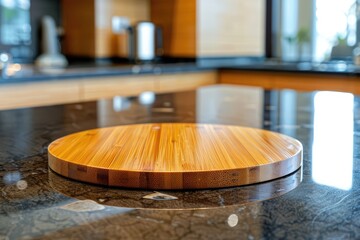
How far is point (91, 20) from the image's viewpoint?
309 centimetres

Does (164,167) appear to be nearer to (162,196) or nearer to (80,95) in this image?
(162,196)

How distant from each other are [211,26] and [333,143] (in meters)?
2.29

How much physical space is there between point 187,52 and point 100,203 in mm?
2563

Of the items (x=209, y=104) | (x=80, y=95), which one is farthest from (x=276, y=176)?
(x=80, y=95)

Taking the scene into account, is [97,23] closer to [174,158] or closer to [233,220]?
[174,158]

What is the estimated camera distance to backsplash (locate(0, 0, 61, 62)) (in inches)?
115

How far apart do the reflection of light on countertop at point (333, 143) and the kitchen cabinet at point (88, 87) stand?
1242 mm

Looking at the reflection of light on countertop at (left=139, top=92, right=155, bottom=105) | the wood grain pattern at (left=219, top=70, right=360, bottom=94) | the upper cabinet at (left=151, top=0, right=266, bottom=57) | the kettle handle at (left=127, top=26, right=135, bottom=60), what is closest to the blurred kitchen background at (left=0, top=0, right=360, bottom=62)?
the upper cabinet at (left=151, top=0, right=266, bottom=57)

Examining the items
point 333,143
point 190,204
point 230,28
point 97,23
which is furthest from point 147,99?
point 230,28

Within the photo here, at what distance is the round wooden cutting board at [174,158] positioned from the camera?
0.55 metres

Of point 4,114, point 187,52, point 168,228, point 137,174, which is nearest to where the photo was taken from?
point 168,228

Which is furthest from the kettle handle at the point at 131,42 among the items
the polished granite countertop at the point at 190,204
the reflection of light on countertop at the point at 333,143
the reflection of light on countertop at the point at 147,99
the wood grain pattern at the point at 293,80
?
the polished granite countertop at the point at 190,204

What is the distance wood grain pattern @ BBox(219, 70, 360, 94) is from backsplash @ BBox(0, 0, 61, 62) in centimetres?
124

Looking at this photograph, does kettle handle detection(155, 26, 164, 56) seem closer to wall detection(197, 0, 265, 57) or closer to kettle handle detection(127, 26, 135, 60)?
kettle handle detection(127, 26, 135, 60)
